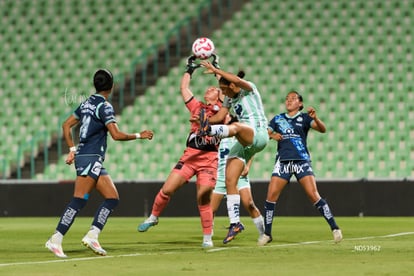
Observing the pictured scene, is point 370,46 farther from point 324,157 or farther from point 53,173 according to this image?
point 53,173

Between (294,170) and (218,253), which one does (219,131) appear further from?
(294,170)

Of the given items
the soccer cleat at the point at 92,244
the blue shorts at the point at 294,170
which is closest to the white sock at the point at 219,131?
the soccer cleat at the point at 92,244

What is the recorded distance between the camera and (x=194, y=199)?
23484mm

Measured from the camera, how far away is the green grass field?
964cm

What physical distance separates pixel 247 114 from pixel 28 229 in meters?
6.77

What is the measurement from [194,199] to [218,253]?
1192cm

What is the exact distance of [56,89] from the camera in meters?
28.4

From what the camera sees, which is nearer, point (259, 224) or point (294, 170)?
point (259, 224)

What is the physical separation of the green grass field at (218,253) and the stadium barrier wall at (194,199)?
4.30 metres

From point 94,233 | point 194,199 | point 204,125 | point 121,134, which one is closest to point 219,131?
point 204,125

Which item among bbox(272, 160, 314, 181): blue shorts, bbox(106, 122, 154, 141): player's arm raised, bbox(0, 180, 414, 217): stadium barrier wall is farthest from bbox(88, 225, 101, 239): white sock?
bbox(0, 180, 414, 217): stadium barrier wall

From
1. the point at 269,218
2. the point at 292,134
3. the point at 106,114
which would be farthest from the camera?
the point at 292,134

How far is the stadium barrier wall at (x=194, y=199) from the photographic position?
22.8m

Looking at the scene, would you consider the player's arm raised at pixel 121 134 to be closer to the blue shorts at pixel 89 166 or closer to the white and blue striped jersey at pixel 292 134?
the blue shorts at pixel 89 166
